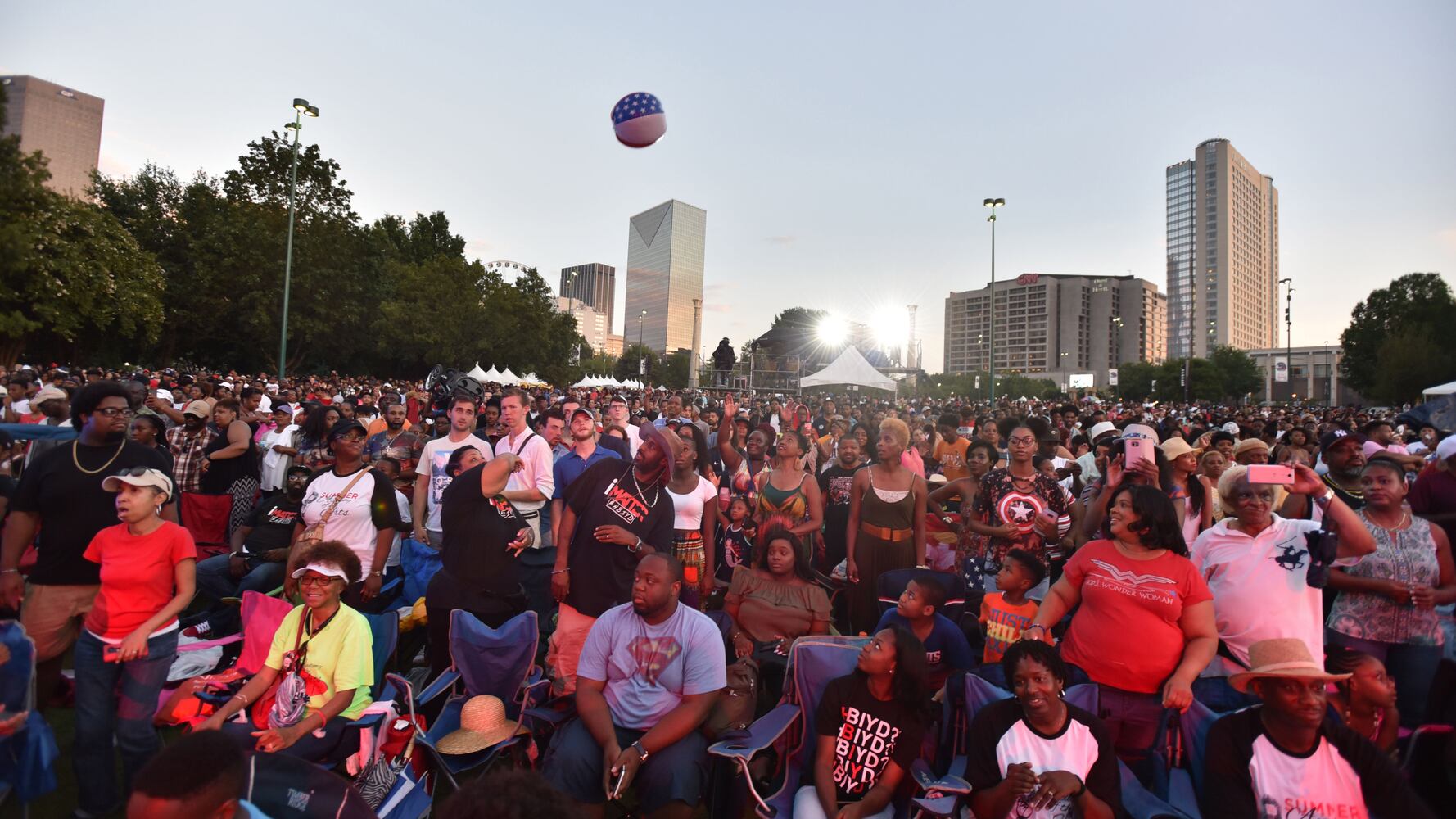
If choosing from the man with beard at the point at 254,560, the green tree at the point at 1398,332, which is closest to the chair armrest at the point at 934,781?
the man with beard at the point at 254,560

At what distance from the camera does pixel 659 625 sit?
10.5 feet

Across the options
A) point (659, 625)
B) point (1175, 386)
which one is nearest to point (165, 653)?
point (659, 625)

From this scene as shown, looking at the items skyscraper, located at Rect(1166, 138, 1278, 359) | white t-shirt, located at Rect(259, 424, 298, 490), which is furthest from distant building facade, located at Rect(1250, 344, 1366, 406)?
white t-shirt, located at Rect(259, 424, 298, 490)

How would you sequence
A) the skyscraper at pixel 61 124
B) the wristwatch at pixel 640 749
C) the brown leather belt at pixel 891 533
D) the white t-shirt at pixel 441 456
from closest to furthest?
1. the wristwatch at pixel 640 749
2. the brown leather belt at pixel 891 533
3. the white t-shirt at pixel 441 456
4. the skyscraper at pixel 61 124

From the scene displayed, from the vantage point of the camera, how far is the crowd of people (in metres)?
2.71

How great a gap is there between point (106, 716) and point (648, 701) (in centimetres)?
248

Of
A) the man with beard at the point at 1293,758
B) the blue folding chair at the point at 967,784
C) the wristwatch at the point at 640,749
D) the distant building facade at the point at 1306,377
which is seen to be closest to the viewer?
A: the man with beard at the point at 1293,758

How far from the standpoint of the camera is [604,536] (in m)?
3.80

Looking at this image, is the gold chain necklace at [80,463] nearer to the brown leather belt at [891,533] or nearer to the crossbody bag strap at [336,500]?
the crossbody bag strap at [336,500]

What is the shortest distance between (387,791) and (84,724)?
1481 mm

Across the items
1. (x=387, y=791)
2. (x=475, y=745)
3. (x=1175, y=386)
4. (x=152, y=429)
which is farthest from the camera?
(x=1175, y=386)

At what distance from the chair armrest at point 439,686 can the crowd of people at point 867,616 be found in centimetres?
38

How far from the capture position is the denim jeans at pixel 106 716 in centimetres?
310

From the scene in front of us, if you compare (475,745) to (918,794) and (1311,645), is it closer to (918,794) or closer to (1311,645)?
(918,794)
